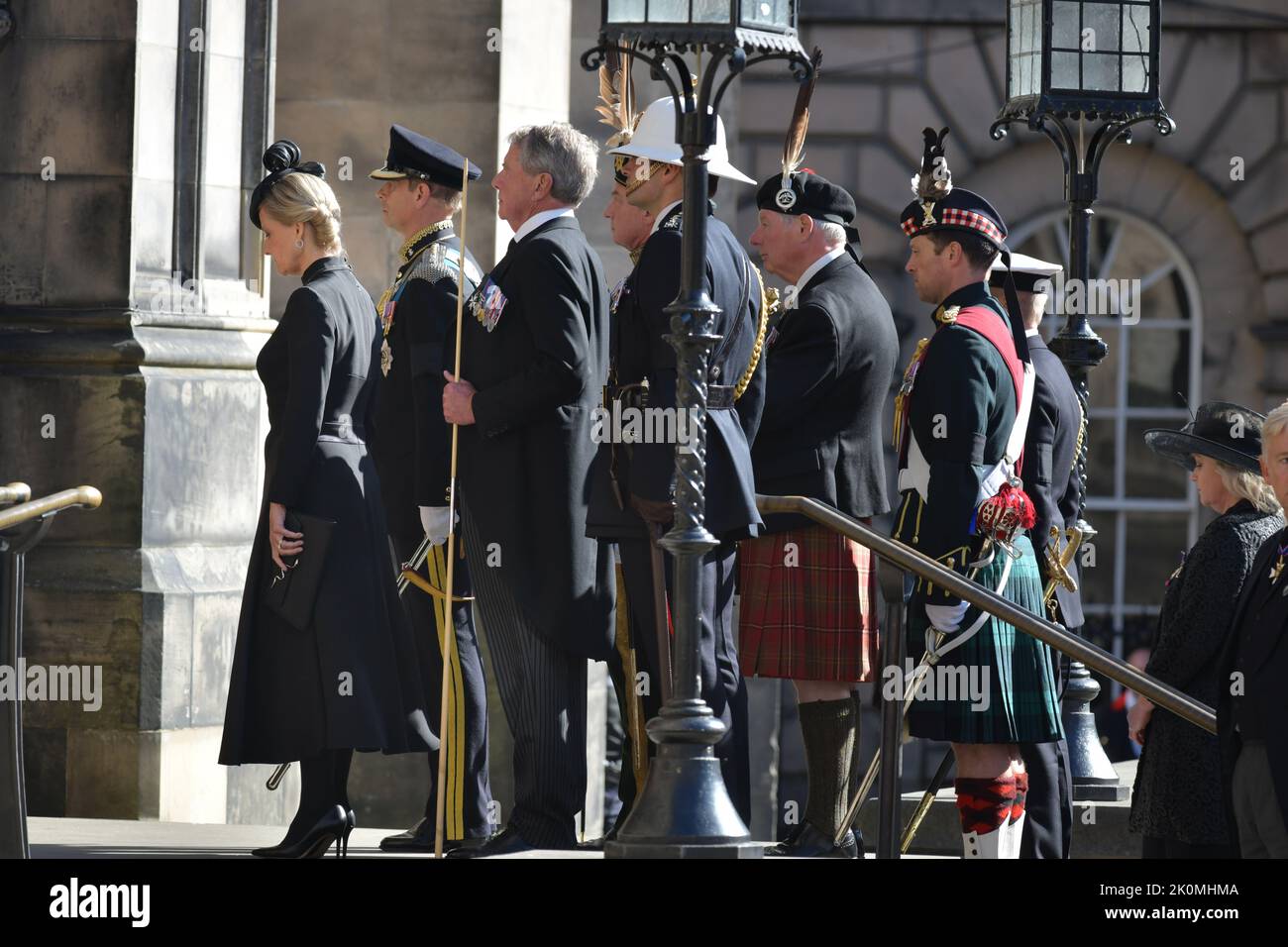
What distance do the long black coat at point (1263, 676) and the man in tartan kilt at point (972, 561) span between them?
1025 millimetres

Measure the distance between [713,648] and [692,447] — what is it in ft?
2.56

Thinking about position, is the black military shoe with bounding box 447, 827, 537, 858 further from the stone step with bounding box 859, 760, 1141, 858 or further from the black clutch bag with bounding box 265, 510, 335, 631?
the stone step with bounding box 859, 760, 1141, 858

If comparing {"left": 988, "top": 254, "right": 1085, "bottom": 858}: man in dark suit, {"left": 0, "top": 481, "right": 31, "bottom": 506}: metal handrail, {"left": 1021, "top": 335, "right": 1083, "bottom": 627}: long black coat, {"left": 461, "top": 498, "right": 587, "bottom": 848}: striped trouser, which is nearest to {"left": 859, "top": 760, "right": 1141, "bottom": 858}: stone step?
{"left": 988, "top": 254, "right": 1085, "bottom": 858}: man in dark suit

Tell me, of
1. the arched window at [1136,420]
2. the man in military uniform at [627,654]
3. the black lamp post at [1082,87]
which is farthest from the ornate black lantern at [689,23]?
the arched window at [1136,420]

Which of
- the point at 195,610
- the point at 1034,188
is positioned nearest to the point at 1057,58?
the point at 195,610

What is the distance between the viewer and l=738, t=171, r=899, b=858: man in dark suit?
787 centimetres

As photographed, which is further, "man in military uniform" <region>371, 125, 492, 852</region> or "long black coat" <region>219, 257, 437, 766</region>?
"man in military uniform" <region>371, 125, 492, 852</region>

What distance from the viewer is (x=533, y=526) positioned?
24.4ft

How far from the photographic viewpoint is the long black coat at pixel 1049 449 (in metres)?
8.48

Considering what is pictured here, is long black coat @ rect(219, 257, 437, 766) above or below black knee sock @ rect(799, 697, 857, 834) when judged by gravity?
above

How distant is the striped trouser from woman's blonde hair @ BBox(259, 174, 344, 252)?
102 cm

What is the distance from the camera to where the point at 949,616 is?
7172 millimetres

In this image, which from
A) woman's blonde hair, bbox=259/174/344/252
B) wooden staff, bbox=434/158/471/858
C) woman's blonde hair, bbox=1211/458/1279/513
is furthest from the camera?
woman's blonde hair, bbox=259/174/344/252

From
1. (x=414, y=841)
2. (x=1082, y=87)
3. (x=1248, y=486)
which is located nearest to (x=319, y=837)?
(x=414, y=841)
